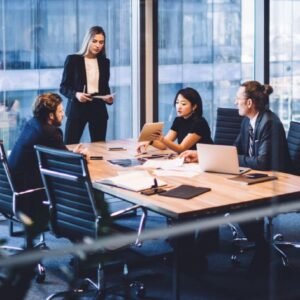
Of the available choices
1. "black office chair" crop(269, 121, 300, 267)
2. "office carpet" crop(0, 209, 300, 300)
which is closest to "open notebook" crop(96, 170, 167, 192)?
"office carpet" crop(0, 209, 300, 300)

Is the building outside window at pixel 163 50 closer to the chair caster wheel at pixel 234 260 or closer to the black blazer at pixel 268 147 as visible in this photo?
the black blazer at pixel 268 147

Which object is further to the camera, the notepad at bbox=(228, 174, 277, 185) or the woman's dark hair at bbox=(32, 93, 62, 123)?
the woman's dark hair at bbox=(32, 93, 62, 123)

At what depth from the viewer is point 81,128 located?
4.54 metres

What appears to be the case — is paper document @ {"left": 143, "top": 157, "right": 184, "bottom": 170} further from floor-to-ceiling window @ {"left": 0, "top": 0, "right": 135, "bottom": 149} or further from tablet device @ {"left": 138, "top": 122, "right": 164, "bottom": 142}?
floor-to-ceiling window @ {"left": 0, "top": 0, "right": 135, "bottom": 149}

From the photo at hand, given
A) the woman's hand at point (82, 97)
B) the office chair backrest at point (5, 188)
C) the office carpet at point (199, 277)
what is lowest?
the office carpet at point (199, 277)

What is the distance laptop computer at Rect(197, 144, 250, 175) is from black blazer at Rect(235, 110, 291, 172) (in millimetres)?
168

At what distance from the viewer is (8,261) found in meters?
0.62

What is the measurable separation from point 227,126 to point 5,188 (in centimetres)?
173

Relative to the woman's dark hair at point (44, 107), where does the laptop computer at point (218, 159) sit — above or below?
below

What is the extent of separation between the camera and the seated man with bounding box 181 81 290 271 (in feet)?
10.3

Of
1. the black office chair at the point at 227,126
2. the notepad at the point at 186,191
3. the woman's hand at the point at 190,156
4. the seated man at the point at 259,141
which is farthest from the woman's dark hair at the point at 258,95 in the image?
the notepad at the point at 186,191

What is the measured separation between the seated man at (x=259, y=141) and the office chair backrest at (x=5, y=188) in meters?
0.91

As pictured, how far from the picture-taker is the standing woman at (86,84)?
442cm

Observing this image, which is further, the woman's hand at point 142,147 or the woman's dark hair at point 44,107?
the woman's hand at point 142,147
